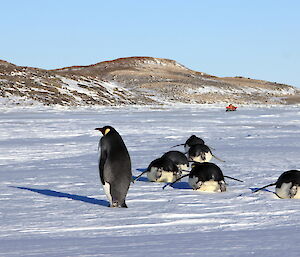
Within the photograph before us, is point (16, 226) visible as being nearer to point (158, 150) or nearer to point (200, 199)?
point (200, 199)

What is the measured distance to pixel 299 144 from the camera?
15.4 meters

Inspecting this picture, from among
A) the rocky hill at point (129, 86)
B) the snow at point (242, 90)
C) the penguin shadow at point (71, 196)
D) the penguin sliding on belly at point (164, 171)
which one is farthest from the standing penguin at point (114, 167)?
the snow at point (242, 90)

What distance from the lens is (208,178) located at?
754cm

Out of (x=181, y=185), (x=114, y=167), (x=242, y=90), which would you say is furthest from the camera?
(x=242, y=90)

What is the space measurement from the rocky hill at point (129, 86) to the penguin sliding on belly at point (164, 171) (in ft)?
136

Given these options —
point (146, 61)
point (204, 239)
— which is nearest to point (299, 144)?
point (204, 239)

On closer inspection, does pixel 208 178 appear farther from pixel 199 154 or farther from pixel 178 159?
pixel 199 154

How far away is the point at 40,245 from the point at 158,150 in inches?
371

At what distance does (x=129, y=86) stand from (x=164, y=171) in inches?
3736

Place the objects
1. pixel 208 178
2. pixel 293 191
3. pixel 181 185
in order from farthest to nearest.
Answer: pixel 181 185
pixel 208 178
pixel 293 191

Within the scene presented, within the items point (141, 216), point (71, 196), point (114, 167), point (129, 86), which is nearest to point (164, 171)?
point (71, 196)

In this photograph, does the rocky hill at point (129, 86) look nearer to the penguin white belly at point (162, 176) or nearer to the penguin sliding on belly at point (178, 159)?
the penguin sliding on belly at point (178, 159)

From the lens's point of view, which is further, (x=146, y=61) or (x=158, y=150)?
(x=146, y=61)

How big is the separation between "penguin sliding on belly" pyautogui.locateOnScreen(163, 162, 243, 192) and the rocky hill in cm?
4233
